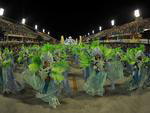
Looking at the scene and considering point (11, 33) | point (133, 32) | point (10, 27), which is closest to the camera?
point (133, 32)

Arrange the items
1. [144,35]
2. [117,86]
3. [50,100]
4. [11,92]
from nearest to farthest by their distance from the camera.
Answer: [50,100], [11,92], [117,86], [144,35]

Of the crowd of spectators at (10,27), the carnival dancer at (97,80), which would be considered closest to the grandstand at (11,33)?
the crowd of spectators at (10,27)

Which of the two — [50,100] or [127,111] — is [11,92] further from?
[127,111]

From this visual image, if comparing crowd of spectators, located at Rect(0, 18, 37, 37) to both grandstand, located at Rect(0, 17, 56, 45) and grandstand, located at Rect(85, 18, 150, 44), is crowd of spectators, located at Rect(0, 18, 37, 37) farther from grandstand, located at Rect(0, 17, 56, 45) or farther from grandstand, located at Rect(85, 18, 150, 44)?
grandstand, located at Rect(85, 18, 150, 44)

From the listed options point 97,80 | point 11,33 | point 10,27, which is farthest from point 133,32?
point 97,80

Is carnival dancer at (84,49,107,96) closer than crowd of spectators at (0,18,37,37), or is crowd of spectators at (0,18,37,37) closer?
carnival dancer at (84,49,107,96)

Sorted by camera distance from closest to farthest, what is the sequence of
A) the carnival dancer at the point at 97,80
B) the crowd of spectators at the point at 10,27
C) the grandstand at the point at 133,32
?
1. the carnival dancer at the point at 97,80
2. the grandstand at the point at 133,32
3. the crowd of spectators at the point at 10,27

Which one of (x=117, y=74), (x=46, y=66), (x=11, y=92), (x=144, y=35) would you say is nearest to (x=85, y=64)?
(x=117, y=74)

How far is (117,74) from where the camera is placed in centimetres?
1210

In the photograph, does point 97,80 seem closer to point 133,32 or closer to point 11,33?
point 133,32

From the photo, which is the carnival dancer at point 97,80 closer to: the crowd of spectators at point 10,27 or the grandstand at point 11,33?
the grandstand at point 11,33

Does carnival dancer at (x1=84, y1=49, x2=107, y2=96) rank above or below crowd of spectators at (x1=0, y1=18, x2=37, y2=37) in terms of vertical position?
below

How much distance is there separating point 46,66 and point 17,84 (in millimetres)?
2758

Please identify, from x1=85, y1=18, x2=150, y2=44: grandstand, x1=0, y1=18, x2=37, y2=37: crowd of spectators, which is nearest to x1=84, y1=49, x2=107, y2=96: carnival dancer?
x1=85, y1=18, x2=150, y2=44: grandstand
